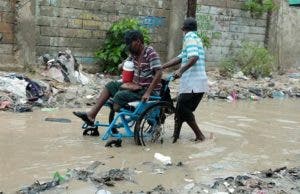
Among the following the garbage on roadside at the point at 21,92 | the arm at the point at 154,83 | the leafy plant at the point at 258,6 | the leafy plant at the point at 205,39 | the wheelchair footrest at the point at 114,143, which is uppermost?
the leafy plant at the point at 258,6

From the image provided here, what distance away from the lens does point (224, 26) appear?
15.6m

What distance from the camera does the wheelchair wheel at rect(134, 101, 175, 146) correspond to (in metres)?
6.54

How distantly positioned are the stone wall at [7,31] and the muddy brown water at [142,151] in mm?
3086

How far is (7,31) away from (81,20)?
1.91 metres

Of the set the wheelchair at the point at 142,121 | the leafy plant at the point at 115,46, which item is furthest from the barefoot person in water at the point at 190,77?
the leafy plant at the point at 115,46

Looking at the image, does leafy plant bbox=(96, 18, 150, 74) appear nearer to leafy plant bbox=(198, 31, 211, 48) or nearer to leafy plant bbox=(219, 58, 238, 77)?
leafy plant bbox=(198, 31, 211, 48)

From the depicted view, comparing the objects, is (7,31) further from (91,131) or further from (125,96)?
(125,96)

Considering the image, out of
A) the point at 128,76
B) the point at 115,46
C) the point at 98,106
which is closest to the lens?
the point at 98,106

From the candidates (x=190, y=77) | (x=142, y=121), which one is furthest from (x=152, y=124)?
(x=190, y=77)

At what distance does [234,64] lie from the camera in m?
15.2

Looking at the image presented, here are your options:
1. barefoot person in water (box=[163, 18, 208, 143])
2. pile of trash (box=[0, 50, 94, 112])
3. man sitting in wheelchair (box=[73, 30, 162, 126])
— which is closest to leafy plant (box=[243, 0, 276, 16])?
pile of trash (box=[0, 50, 94, 112])

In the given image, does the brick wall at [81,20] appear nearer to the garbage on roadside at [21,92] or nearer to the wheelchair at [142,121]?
the garbage on roadside at [21,92]

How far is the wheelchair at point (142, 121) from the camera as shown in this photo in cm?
653

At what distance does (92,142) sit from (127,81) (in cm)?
91
